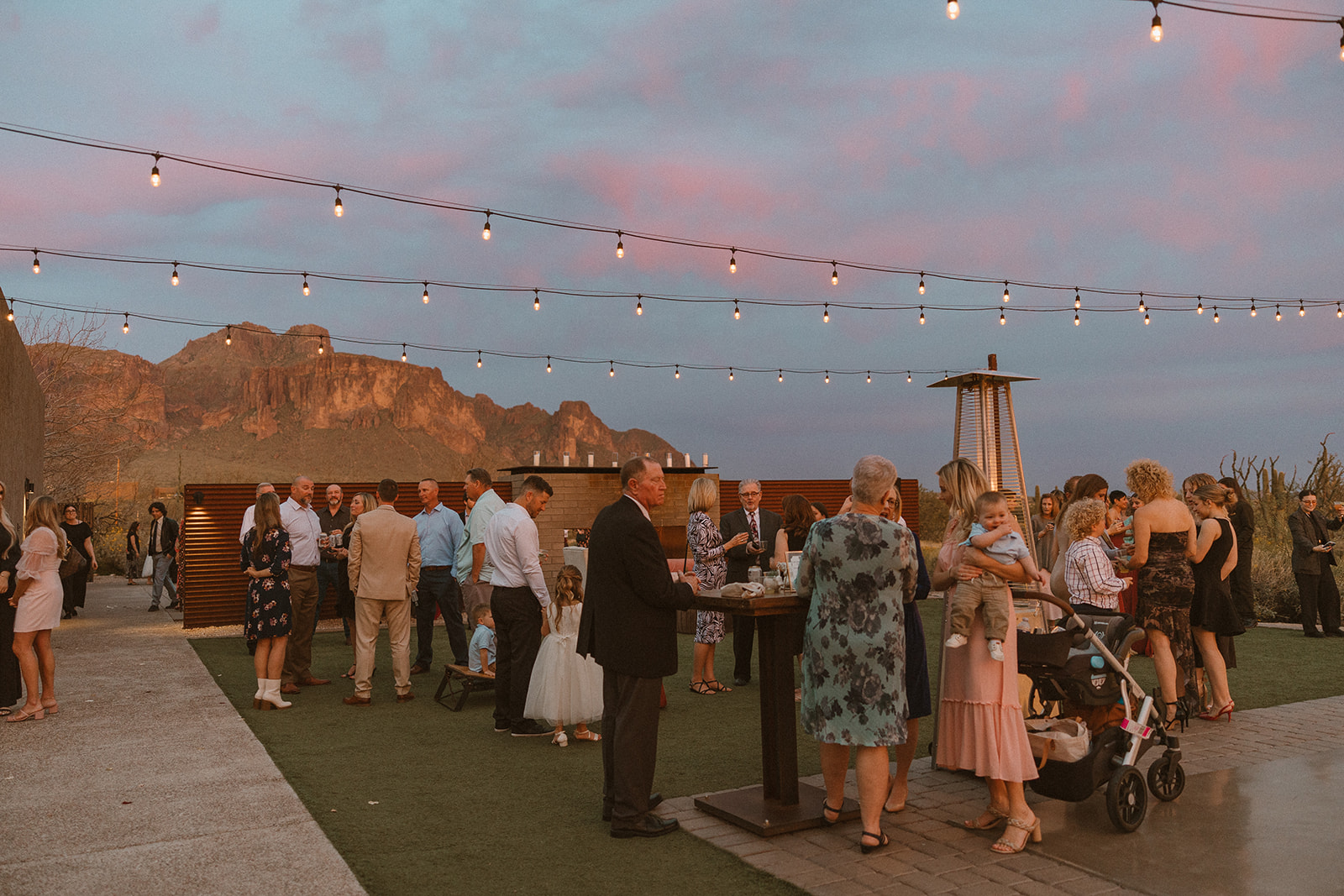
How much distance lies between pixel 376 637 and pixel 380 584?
420mm

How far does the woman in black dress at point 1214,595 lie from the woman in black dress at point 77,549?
12.2 metres

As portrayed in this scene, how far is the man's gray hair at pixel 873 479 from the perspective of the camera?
3.85m

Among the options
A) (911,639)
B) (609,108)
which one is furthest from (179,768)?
(609,108)

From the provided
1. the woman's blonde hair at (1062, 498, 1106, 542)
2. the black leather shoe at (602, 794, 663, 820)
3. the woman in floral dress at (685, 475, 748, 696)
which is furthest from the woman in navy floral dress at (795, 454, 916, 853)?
the woman in floral dress at (685, 475, 748, 696)

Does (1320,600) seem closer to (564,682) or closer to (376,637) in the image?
(564,682)

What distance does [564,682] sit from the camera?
234 inches

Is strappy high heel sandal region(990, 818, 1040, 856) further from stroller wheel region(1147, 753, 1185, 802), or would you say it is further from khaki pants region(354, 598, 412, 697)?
khaki pants region(354, 598, 412, 697)

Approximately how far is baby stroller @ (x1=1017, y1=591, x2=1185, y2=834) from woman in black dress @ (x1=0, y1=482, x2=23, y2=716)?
21.8ft

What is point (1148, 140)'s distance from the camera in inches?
575

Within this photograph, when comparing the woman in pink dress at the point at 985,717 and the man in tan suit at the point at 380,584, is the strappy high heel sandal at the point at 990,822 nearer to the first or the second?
the woman in pink dress at the point at 985,717

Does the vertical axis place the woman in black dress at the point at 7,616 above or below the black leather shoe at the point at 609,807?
above

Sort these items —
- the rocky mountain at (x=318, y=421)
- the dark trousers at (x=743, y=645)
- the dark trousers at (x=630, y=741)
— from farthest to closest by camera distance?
1. the rocky mountain at (x=318, y=421)
2. the dark trousers at (x=743, y=645)
3. the dark trousers at (x=630, y=741)

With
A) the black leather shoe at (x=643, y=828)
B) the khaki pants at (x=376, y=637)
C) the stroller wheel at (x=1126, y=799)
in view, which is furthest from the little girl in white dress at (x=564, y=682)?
the stroller wheel at (x=1126, y=799)

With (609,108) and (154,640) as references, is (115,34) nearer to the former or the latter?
(609,108)
